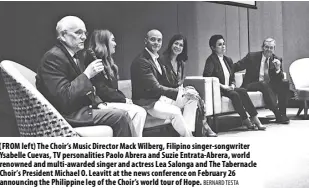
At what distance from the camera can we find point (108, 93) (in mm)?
2578

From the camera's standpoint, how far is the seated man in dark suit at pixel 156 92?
271cm

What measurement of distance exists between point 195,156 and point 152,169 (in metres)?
0.26

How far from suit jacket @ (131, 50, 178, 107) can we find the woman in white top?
314 mm

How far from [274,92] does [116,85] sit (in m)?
1.23

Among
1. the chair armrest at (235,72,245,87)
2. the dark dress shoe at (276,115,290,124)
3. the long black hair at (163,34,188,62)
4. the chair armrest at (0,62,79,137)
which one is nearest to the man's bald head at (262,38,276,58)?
the chair armrest at (235,72,245,87)

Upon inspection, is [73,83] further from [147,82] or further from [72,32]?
[147,82]

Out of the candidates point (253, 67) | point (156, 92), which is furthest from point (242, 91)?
point (156, 92)

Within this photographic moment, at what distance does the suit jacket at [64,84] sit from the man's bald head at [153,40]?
0.53m

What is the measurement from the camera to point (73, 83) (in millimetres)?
2375

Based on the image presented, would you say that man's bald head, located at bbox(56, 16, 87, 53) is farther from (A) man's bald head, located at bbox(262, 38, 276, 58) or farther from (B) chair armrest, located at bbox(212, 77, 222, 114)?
(A) man's bald head, located at bbox(262, 38, 276, 58)

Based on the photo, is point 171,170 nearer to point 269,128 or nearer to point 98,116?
point 98,116

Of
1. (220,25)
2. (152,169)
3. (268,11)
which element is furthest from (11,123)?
(268,11)

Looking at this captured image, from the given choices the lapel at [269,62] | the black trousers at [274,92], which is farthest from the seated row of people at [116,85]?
the lapel at [269,62]

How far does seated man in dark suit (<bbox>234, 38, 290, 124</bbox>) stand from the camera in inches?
117
